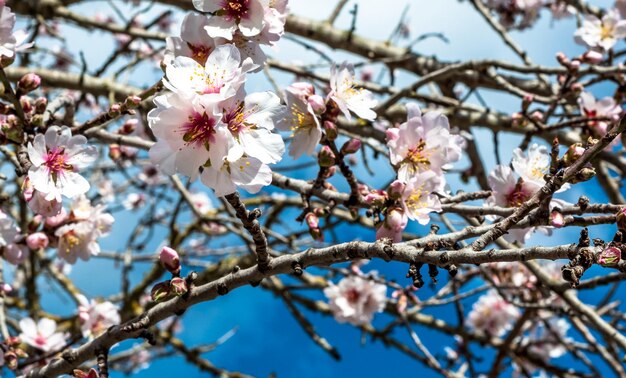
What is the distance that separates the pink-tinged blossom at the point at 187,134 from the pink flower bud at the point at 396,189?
482 millimetres

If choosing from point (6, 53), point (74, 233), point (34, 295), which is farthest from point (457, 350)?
point (6, 53)

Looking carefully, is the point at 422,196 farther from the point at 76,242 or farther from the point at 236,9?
the point at 76,242

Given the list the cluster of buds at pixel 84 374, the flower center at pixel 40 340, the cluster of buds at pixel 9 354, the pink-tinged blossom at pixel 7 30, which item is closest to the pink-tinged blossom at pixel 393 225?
the cluster of buds at pixel 84 374

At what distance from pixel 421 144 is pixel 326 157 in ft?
0.91

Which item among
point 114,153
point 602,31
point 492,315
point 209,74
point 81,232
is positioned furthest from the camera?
point 492,315

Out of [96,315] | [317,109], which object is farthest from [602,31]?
[96,315]

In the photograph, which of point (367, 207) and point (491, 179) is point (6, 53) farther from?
point (491, 179)

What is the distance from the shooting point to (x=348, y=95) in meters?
1.68

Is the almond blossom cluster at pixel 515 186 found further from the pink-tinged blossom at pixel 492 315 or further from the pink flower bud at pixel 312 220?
the pink-tinged blossom at pixel 492 315

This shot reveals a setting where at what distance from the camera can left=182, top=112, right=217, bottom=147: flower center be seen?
119cm

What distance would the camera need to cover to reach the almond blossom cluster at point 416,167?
1.52m

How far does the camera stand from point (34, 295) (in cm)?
346

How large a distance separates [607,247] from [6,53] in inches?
53.5

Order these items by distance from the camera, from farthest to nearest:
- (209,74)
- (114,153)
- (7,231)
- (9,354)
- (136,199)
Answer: (136,199) → (114,153) → (7,231) → (9,354) → (209,74)
